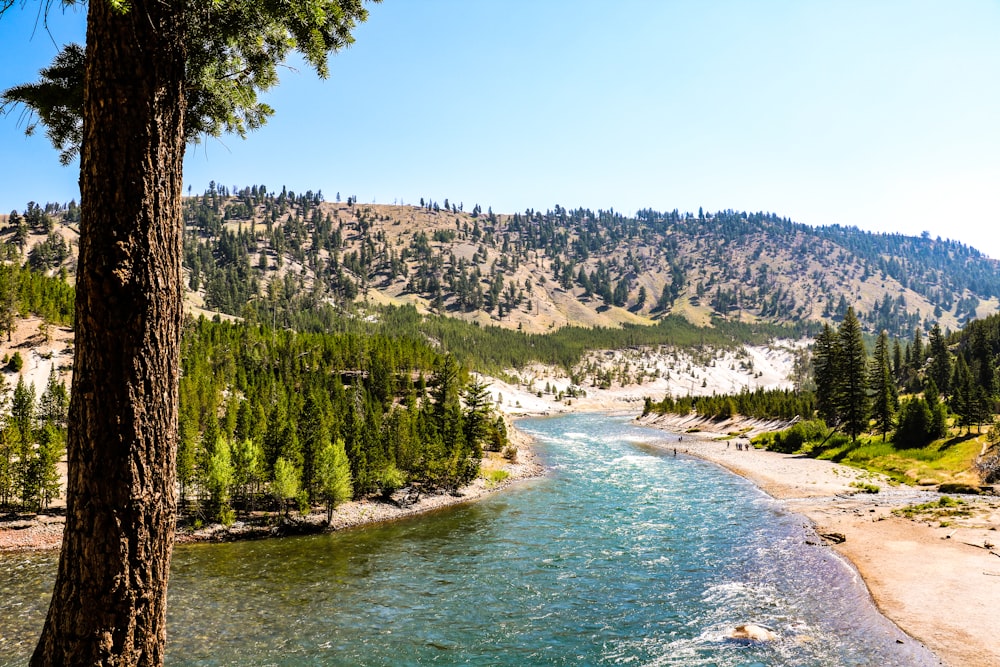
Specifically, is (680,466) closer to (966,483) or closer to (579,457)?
(579,457)

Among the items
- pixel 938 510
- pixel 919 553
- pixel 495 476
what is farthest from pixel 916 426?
pixel 495 476

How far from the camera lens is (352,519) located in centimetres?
4938

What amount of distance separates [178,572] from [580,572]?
27168 millimetres

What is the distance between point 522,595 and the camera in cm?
3128

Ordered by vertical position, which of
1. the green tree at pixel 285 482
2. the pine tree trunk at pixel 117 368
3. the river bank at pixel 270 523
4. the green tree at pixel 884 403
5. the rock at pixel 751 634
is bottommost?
the river bank at pixel 270 523

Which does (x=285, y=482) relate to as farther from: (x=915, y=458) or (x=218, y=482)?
(x=915, y=458)


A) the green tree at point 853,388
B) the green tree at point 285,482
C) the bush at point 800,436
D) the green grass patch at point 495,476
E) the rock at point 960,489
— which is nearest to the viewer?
the green tree at point 285,482

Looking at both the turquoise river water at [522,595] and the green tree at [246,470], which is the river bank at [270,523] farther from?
the green tree at [246,470]

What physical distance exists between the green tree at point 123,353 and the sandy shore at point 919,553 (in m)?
31.1

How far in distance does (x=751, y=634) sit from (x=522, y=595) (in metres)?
12.1

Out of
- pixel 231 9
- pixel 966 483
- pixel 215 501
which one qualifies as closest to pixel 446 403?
pixel 215 501

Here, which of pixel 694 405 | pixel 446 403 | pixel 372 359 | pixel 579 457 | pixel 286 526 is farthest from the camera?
pixel 694 405

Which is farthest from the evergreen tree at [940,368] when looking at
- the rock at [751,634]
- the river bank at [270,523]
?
the rock at [751,634]

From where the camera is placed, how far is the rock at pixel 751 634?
996 inches
